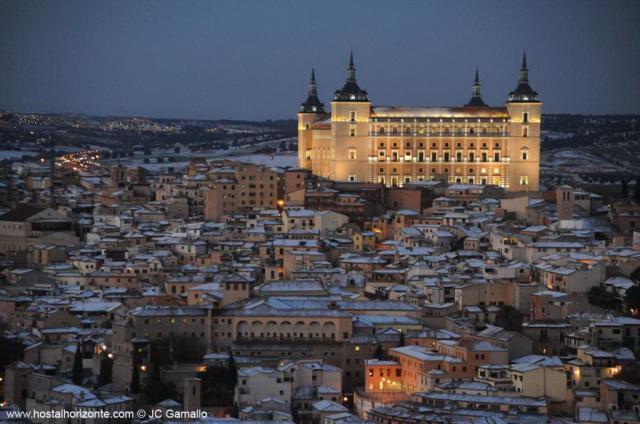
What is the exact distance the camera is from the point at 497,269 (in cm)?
4378

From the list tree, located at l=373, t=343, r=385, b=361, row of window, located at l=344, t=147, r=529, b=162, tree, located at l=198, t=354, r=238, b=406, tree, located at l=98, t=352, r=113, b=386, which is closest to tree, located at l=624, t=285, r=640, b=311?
tree, located at l=373, t=343, r=385, b=361

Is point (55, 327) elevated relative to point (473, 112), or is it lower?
lower

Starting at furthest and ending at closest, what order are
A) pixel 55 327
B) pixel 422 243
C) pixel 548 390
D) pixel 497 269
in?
pixel 422 243 < pixel 497 269 < pixel 55 327 < pixel 548 390

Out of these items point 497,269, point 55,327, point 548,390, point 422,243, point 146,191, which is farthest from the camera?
point 146,191

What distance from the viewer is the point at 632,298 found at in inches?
1620

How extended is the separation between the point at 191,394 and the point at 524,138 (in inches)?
1296

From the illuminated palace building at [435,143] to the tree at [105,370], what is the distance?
1115 inches

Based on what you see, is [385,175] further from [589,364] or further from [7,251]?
[589,364]

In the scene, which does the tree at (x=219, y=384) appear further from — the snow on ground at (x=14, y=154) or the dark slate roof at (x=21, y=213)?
the snow on ground at (x=14, y=154)

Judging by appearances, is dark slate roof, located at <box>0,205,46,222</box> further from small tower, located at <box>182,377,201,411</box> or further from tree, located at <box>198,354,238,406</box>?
small tower, located at <box>182,377,201,411</box>

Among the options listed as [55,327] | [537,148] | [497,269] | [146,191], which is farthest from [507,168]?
[55,327]

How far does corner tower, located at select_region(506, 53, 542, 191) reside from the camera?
211ft

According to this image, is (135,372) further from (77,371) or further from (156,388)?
(77,371)

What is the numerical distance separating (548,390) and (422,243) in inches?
580
